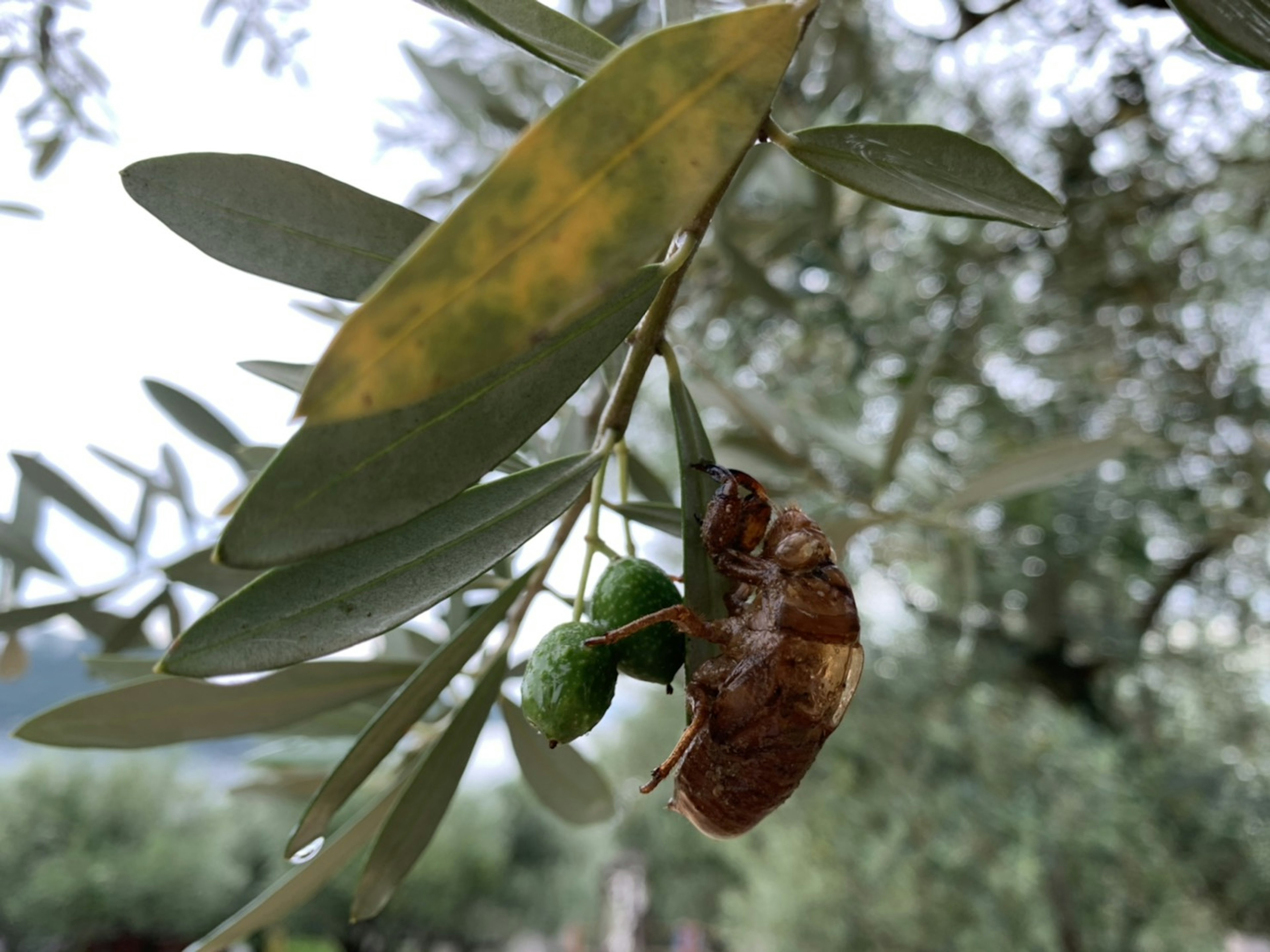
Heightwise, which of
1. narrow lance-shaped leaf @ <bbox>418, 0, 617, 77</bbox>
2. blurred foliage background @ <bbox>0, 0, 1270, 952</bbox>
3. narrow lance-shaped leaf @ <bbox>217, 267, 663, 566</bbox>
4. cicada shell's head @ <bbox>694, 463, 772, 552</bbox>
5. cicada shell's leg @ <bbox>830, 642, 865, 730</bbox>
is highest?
narrow lance-shaped leaf @ <bbox>418, 0, 617, 77</bbox>

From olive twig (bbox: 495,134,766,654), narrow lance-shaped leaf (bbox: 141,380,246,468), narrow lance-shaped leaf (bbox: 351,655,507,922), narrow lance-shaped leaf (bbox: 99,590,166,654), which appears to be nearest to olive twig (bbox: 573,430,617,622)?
olive twig (bbox: 495,134,766,654)

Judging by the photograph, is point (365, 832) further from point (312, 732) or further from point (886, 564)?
point (886, 564)

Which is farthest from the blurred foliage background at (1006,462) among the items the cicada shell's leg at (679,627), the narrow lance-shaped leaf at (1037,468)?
the cicada shell's leg at (679,627)

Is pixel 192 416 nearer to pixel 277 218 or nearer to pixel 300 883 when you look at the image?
pixel 300 883

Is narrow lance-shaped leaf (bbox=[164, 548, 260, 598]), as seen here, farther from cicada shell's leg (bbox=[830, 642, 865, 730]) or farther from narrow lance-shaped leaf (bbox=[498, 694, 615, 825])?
cicada shell's leg (bbox=[830, 642, 865, 730])

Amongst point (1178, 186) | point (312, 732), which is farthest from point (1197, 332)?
point (312, 732)
